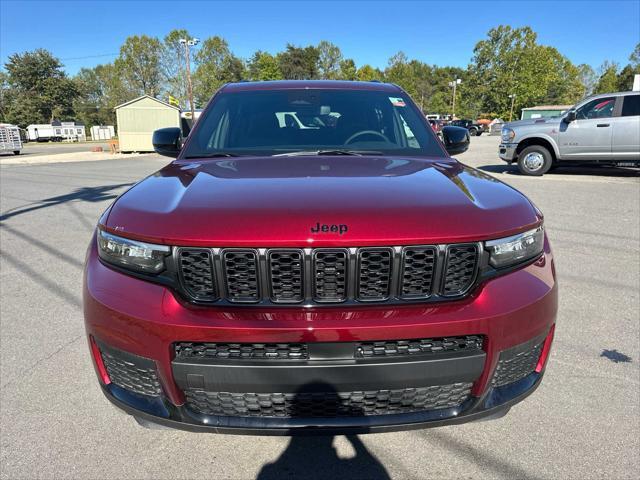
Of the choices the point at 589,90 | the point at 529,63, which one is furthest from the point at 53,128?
the point at 589,90

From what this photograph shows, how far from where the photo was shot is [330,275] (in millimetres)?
1618

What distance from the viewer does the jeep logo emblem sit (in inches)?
61.4

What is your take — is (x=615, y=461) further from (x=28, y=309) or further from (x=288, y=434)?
(x=28, y=309)

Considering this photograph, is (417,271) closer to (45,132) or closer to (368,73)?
(45,132)

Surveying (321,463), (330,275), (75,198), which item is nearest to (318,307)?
(330,275)

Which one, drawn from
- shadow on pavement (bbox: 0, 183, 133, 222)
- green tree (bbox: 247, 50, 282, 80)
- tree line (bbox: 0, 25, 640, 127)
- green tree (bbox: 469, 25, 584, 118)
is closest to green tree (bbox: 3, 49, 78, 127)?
tree line (bbox: 0, 25, 640, 127)

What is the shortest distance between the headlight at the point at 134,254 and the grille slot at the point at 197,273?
0.26ft

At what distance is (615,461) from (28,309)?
4215 millimetres

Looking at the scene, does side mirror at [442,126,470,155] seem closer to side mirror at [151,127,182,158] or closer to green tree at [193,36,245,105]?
side mirror at [151,127,182,158]

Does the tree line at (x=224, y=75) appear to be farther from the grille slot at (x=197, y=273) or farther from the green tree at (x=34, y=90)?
the grille slot at (x=197, y=273)

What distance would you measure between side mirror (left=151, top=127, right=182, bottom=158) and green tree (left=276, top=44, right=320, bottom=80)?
75604 mm

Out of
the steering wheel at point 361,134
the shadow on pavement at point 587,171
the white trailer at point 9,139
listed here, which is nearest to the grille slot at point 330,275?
the steering wheel at point 361,134

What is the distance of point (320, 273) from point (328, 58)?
296 feet

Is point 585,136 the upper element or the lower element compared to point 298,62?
lower
